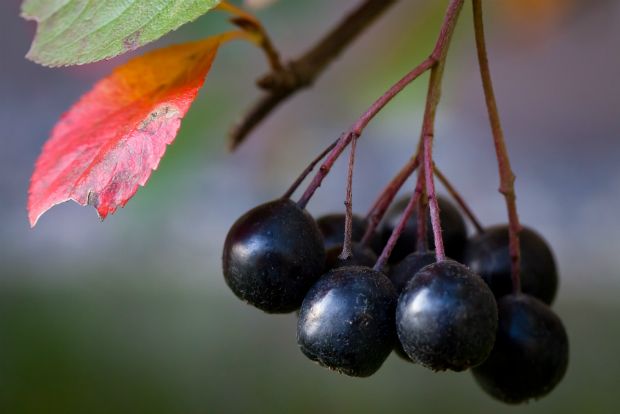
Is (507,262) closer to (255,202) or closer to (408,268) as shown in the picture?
(408,268)

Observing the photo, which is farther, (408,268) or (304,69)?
(304,69)

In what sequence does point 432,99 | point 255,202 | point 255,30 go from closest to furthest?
point 432,99 → point 255,30 → point 255,202

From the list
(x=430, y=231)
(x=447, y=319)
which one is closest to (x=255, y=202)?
(x=430, y=231)

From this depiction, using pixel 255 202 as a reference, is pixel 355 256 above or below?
above

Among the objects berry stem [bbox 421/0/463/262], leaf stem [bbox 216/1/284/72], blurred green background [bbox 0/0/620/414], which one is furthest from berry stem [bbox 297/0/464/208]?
blurred green background [bbox 0/0/620/414]

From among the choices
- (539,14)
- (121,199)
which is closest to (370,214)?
(121,199)

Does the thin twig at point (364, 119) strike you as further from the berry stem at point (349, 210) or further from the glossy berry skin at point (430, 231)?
the glossy berry skin at point (430, 231)

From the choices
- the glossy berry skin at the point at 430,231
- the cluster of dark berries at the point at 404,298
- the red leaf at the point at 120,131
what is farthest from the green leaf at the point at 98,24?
the glossy berry skin at the point at 430,231
